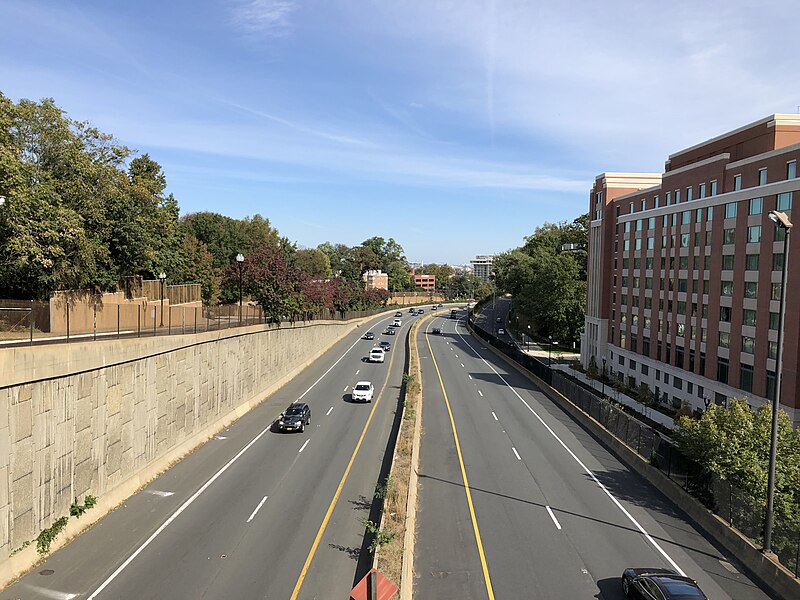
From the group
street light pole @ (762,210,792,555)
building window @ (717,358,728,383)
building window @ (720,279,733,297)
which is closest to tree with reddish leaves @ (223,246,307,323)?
building window @ (717,358,728,383)

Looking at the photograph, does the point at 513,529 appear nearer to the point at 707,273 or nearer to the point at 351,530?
the point at 351,530

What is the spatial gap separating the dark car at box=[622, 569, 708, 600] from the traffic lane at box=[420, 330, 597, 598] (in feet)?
4.08

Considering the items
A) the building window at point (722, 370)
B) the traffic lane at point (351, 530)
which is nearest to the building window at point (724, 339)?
the building window at point (722, 370)

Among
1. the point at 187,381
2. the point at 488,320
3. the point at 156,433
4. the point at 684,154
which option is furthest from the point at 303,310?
the point at 488,320

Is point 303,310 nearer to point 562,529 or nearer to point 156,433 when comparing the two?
point 156,433

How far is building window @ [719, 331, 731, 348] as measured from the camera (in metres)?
41.8

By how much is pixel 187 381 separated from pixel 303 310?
103ft

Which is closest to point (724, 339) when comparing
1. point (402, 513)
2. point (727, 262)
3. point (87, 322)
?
point (727, 262)

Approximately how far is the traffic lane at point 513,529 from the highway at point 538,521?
0.14 ft

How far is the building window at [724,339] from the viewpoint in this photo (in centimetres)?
4178

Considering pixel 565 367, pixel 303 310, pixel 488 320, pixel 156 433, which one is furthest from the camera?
pixel 488 320

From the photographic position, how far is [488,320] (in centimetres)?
12850

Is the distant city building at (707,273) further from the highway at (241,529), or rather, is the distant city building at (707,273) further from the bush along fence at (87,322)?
the bush along fence at (87,322)

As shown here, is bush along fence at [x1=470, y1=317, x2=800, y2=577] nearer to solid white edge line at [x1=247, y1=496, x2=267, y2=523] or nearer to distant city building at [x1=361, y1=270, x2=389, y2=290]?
solid white edge line at [x1=247, y1=496, x2=267, y2=523]
